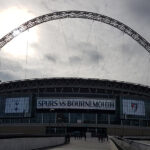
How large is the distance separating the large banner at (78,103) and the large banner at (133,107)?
4.32 m

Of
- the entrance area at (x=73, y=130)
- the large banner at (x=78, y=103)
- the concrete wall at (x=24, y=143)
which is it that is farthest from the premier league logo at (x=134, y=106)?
the concrete wall at (x=24, y=143)

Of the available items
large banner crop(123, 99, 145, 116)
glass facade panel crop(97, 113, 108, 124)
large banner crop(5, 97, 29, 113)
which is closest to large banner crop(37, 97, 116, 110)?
glass facade panel crop(97, 113, 108, 124)

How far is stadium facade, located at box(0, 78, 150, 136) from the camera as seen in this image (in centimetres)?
9525

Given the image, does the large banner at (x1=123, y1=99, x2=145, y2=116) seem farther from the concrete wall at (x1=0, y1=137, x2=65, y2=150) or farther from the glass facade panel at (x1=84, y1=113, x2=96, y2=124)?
the concrete wall at (x1=0, y1=137, x2=65, y2=150)

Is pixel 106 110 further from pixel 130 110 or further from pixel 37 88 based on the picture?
pixel 37 88

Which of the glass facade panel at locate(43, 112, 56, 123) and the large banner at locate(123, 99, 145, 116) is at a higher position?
the large banner at locate(123, 99, 145, 116)

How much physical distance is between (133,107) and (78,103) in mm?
19438

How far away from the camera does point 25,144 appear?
21703 millimetres

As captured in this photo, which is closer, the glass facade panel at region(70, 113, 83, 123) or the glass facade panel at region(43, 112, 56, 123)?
the glass facade panel at region(70, 113, 83, 123)

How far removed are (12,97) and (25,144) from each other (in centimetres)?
8154

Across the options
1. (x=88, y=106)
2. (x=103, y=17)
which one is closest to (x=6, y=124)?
(x=88, y=106)

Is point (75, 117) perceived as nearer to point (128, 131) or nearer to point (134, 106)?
point (128, 131)

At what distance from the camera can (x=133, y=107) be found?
98500 mm

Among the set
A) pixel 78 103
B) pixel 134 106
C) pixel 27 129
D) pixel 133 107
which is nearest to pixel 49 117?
pixel 27 129
